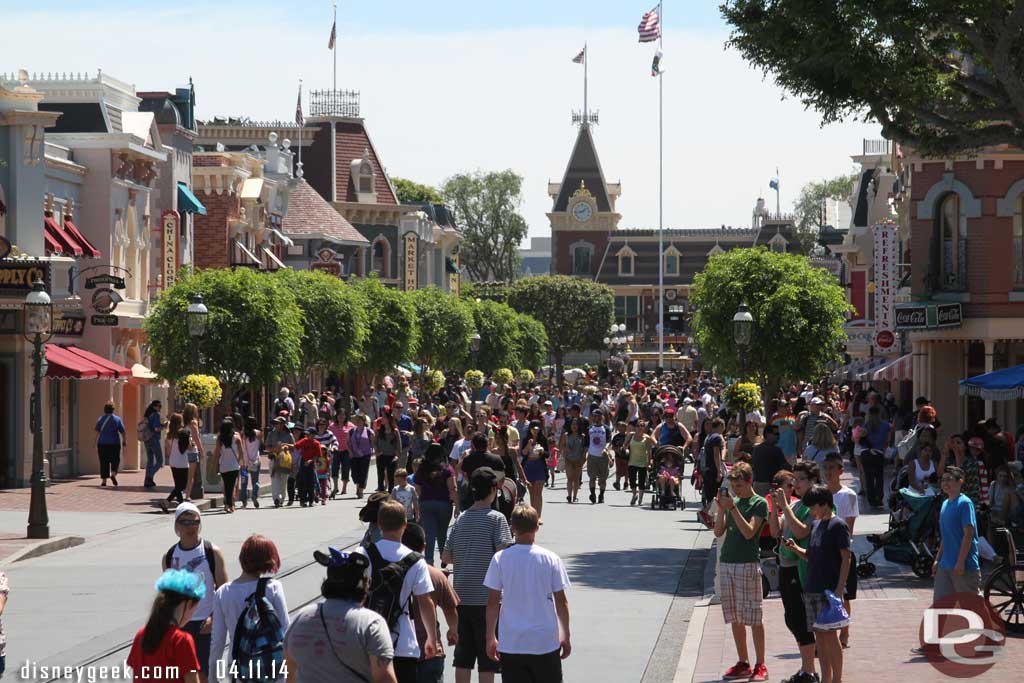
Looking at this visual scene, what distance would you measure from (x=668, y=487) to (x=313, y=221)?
41.0 meters

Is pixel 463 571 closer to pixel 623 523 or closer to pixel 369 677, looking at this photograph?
pixel 369 677

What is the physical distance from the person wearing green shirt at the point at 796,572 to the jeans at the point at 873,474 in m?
14.1

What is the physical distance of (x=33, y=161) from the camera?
32.8m

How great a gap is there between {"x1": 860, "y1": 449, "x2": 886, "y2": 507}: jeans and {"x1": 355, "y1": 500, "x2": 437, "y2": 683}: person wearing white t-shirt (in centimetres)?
1761

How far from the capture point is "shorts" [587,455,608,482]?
3006 centimetres

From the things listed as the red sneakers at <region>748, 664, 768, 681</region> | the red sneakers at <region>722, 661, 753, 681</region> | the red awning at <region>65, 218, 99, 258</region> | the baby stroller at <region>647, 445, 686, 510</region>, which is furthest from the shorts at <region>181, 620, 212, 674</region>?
the red awning at <region>65, 218, 99, 258</region>

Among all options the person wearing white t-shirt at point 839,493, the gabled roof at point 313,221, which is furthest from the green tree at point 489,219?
the person wearing white t-shirt at point 839,493

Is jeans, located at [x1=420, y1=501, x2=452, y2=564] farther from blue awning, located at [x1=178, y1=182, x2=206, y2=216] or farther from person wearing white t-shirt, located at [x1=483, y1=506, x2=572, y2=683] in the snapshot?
blue awning, located at [x1=178, y1=182, x2=206, y2=216]

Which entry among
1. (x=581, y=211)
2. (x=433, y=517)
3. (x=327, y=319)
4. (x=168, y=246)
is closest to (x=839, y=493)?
(x=433, y=517)

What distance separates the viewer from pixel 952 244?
3331cm

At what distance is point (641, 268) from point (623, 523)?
107m

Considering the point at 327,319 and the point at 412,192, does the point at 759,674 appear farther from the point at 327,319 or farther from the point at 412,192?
the point at 412,192

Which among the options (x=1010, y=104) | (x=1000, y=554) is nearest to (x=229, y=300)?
(x=1010, y=104)

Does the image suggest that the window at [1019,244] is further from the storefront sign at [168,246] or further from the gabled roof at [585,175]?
the gabled roof at [585,175]
